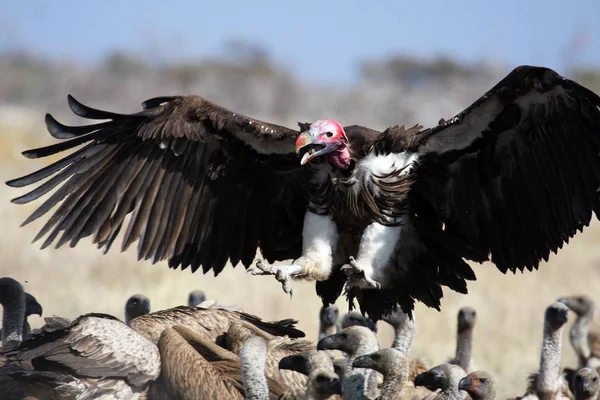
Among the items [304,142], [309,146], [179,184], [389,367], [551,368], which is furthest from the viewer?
[551,368]

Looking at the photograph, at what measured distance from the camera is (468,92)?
37.2 m

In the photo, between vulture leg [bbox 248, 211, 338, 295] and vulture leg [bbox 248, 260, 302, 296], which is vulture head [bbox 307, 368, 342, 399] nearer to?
vulture leg [bbox 248, 260, 302, 296]

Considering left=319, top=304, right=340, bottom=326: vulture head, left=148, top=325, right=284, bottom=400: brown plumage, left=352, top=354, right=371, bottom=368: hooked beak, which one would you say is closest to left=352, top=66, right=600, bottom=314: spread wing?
left=352, top=354, right=371, bottom=368: hooked beak

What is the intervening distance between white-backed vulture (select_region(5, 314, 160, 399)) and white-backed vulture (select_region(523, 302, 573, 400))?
2.72 m

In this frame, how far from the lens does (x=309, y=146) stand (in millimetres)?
6758

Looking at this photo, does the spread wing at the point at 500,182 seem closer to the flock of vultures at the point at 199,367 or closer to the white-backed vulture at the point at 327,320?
the flock of vultures at the point at 199,367

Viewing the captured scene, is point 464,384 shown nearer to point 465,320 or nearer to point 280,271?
point 280,271

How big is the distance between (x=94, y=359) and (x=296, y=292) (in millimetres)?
6846

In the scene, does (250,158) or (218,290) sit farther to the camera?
(218,290)

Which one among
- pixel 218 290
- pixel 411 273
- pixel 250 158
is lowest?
pixel 411 273

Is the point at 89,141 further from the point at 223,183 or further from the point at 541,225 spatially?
the point at 541,225

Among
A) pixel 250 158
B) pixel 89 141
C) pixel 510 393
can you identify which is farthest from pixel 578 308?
pixel 89 141

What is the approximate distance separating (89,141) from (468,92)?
31.0 metres

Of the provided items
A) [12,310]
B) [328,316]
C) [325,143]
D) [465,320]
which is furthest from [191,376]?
[465,320]
